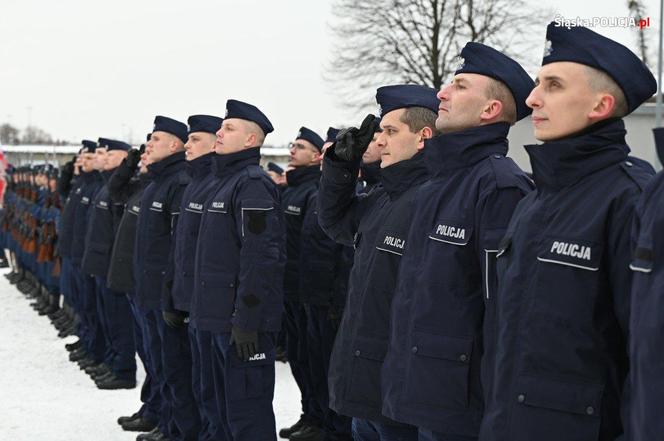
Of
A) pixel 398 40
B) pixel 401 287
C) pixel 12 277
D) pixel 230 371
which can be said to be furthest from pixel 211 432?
pixel 398 40

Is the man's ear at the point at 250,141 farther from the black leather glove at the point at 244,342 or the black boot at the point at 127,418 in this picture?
the black boot at the point at 127,418

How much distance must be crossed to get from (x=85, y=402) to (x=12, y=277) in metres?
9.91

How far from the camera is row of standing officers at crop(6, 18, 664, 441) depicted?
2.33m

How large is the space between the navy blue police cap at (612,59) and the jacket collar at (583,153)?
10 centimetres

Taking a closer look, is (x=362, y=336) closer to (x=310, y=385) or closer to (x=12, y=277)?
(x=310, y=385)

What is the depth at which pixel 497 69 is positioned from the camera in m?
3.28

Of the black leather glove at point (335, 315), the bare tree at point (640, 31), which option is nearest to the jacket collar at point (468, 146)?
the black leather glove at point (335, 315)

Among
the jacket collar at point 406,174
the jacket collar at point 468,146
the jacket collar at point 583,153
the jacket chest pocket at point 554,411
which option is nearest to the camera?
the jacket chest pocket at point 554,411

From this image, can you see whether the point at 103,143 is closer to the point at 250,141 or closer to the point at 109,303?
the point at 109,303

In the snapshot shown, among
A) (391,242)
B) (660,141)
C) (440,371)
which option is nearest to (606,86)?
(660,141)

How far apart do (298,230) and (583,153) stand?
519 centimetres

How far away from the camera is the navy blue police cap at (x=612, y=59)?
2.51 metres

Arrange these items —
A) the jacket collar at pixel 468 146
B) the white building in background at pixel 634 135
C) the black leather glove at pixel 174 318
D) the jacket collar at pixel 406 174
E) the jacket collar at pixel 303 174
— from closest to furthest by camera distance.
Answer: the jacket collar at pixel 468 146 → the jacket collar at pixel 406 174 → the black leather glove at pixel 174 318 → the jacket collar at pixel 303 174 → the white building in background at pixel 634 135

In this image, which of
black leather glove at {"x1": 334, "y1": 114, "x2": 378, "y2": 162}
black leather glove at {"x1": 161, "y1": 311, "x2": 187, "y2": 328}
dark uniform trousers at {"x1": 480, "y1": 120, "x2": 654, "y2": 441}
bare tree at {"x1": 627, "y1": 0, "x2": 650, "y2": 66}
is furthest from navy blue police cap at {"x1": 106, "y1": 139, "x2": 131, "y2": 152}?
bare tree at {"x1": 627, "y1": 0, "x2": 650, "y2": 66}
